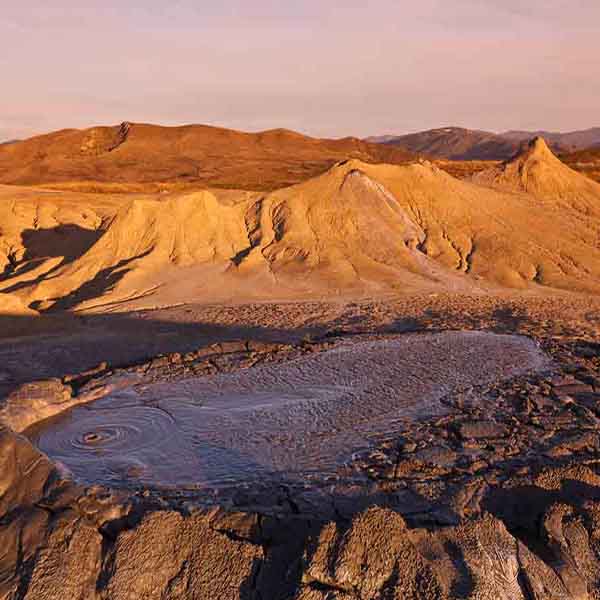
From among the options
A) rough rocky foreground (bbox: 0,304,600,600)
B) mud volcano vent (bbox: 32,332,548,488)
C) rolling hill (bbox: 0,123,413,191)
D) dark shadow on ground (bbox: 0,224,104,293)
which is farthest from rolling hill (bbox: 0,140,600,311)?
rolling hill (bbox: 0,123,413,191)

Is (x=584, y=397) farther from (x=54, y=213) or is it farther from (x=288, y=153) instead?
(x=288, y=153)

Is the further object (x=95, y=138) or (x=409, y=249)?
(x=95, y=138)

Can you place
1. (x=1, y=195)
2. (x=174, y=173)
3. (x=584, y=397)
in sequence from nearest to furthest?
1. (x=584, y=397)
2. (x=1, y=195)
3. (x=174, y=173)

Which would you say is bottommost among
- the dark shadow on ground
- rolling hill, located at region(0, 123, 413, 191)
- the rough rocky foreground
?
the dark shadow on ground

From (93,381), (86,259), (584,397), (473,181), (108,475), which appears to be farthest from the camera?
(473,181)

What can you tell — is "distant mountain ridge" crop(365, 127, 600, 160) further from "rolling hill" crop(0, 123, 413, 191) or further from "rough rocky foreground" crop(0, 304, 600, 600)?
"rough rocky foreground" crop(0, 304, 600, 600)

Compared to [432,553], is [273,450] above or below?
below

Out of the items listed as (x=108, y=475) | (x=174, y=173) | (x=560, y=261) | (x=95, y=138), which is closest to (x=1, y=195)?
(x=560, y=261)

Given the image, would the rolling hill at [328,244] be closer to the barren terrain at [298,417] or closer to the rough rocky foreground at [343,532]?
the barren terrain at [298,417]
